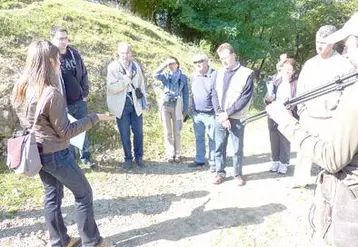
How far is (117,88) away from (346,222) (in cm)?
Result: 428

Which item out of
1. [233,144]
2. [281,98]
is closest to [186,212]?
[233,144]

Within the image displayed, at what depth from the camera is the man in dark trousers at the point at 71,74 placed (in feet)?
16.6

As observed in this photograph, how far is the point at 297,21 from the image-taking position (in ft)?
66.9

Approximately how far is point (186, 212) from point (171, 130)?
6.97 ft

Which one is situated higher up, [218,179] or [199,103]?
[199,103]

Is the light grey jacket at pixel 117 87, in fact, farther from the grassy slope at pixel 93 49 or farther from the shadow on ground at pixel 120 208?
the shadow on ground at pixel 120 208

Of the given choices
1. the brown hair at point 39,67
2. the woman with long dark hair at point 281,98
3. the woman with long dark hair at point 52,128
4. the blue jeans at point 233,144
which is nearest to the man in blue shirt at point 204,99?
the blue jeans at point 233,144

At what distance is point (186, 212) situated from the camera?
4.73 metres

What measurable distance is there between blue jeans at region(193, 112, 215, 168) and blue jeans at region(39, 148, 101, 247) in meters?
2.65

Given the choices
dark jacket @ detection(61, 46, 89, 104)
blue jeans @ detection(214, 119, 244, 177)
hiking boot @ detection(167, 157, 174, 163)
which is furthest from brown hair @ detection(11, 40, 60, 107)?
hiking boot @ detection(167, 157, 174, 163)

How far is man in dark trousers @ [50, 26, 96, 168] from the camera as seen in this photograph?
199 inches

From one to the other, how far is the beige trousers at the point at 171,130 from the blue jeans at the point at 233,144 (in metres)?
1.13

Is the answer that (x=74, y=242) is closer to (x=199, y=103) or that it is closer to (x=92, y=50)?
(x=199, y=103)

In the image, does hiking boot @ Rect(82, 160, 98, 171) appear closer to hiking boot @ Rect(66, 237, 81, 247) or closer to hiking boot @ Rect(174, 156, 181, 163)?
hiking boot @ Rect(174, 156, 181, 163)
